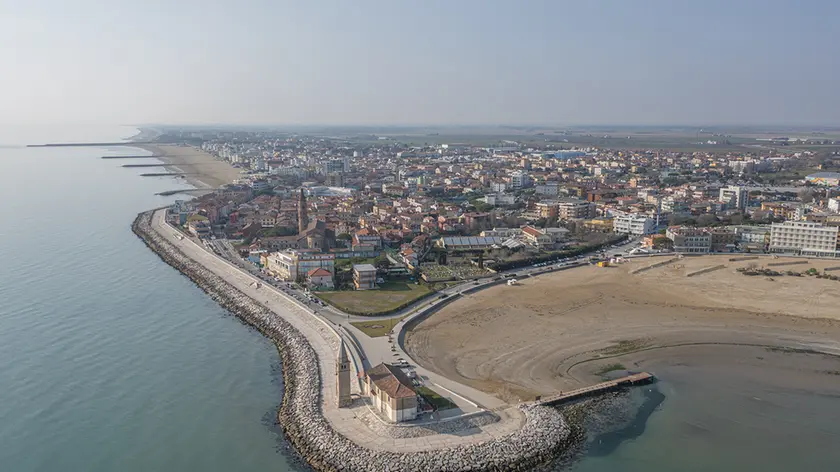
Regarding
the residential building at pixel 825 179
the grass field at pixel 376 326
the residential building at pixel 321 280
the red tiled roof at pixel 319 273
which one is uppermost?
the residential building at pixel 825 179

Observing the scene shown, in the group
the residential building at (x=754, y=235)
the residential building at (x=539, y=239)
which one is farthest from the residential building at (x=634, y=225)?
the residential building at (x=539, y=239)

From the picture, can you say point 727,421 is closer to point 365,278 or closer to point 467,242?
point 365,278

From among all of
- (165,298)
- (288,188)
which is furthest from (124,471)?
(288,188)

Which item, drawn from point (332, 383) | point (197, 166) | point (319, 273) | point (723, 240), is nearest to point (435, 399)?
point (332, 383)

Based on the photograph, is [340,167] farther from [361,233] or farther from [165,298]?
[165,298]

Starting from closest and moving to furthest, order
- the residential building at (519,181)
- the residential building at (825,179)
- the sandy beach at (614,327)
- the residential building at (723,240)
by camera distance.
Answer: the sandy beach at (614,327), the residential building at (723,240), the residential building at (825,179), the residential building at (519,181)

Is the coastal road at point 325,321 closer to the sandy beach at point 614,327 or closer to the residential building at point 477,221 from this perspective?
the sandy beach at point 614,327
